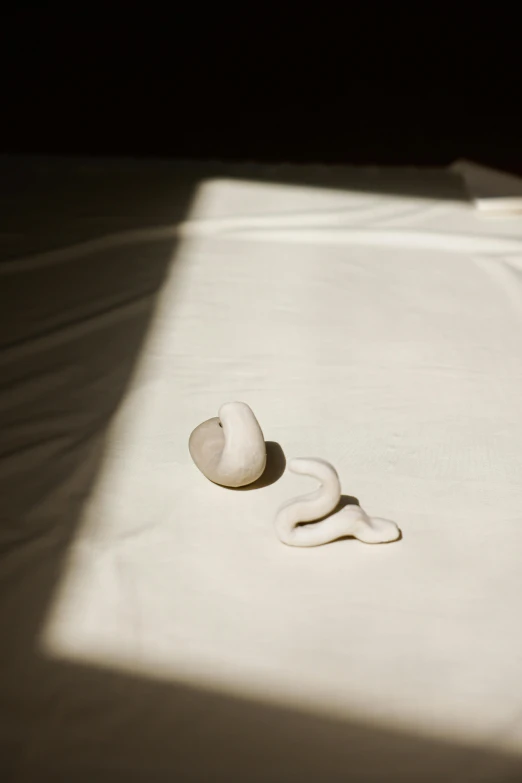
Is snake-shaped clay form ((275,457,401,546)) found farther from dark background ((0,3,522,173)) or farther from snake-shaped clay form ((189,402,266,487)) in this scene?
dark background ((0,3,522,173))

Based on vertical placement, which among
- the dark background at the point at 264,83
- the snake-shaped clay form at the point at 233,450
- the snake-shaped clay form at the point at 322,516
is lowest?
the snake-shaped clay form at the point at 322,516

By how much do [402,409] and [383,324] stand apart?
0.31 m

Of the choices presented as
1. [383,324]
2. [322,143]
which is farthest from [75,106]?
[383,324]

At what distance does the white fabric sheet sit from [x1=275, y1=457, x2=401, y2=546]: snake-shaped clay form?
0.08 ft

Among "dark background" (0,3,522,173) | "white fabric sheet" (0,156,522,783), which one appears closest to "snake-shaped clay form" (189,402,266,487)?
"white fabric sheet" (0,156,522,783)

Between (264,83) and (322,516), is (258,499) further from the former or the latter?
(264,83)

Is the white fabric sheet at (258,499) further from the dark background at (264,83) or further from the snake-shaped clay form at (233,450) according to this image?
the dark background at (264,83)

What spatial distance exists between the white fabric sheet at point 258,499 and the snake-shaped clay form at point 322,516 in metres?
0.02

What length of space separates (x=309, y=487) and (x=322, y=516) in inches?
4.6

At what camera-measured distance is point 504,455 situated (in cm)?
131

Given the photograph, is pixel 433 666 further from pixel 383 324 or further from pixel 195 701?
pixel 383 324

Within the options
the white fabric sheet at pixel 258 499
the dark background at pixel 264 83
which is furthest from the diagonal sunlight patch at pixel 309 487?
the dark background at pixel 264 83

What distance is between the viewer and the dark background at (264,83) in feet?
11.5

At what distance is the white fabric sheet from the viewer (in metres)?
0.89
